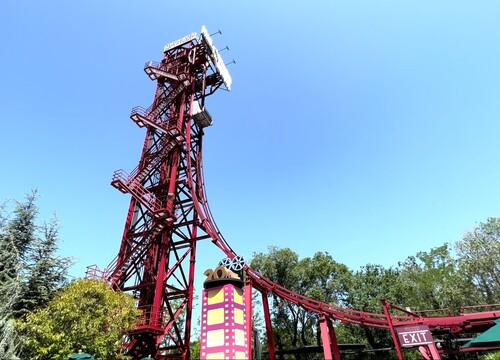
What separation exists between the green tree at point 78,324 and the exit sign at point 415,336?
45.3 feet

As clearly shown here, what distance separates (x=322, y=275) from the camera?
3931cm

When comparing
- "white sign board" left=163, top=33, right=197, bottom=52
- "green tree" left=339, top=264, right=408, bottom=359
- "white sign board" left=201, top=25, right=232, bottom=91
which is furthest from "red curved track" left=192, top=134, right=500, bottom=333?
"white sign board" left=163, top=33, right=197, bottom=52

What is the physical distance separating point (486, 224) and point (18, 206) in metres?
43.3

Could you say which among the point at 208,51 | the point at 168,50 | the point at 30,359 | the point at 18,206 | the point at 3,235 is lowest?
the point at 30,359

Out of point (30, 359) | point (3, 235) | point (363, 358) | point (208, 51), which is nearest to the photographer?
point (30, 359)

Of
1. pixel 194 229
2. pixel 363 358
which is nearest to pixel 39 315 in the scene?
pixel 194 229

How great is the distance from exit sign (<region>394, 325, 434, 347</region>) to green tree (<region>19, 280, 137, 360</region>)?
45.3 ft

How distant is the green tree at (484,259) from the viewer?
3628 cm

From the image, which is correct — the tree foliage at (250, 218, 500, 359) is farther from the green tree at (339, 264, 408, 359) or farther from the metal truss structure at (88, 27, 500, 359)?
the metal truss structure at (88, 27, 500, 359)

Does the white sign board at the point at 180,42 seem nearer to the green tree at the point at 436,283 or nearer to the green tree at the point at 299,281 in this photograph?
the green tree at the point at 299,281

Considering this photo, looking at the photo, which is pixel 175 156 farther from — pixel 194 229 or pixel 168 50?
pixel 168 50

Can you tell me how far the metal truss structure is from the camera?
70.5 feet

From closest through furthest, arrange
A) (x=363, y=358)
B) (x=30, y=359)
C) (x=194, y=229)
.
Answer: (x=30, y=359) → (x=194, y=229) → (x=363, y=358)

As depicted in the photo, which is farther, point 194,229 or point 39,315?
point 194,229
